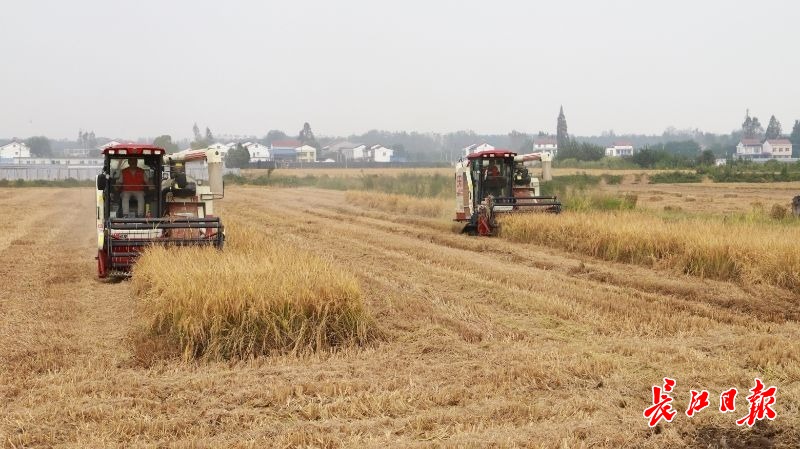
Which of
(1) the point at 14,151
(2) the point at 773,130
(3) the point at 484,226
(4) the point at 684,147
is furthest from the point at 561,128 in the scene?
(3) the point at 484,226

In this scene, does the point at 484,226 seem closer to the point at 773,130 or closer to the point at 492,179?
the point at 492,179

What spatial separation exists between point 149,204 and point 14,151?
118771 mm

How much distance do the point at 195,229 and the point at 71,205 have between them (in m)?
21.8

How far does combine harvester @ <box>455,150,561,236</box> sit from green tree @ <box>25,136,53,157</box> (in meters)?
120

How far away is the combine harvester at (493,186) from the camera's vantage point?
18.7 meters

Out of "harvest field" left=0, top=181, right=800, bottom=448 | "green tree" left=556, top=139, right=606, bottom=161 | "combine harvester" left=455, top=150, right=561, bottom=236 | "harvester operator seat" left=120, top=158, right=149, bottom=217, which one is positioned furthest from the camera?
"green tree" left=556, top=139, right=606, bottom=161

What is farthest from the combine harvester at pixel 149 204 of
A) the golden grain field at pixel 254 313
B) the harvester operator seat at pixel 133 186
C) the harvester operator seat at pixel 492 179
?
the harvester operator seat at pixel 492 179

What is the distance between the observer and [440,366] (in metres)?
6.66

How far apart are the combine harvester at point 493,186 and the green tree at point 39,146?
120 metres

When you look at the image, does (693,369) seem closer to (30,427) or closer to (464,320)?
(464,320)

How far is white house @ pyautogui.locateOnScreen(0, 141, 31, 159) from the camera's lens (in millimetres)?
116637

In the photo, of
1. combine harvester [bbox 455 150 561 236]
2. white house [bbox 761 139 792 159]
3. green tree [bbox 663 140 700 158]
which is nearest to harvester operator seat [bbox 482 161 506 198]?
Answer: combine harvester [bbox 455 150 561 236]

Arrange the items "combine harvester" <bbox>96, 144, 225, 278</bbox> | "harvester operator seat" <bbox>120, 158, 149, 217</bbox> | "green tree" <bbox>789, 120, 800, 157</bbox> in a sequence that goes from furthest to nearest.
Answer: "green tree" <bbox>789, 120, 800, 157</bbox>, "harvester operator seat" <bbox>120, 158, 149, 217</bbox>, "combine harvester" <bbox>96, 144, 225, 278</bbox>

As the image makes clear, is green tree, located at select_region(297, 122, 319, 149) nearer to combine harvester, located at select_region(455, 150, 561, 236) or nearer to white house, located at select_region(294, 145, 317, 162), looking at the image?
white house, located at select_region(294, 145, 317, 162)
